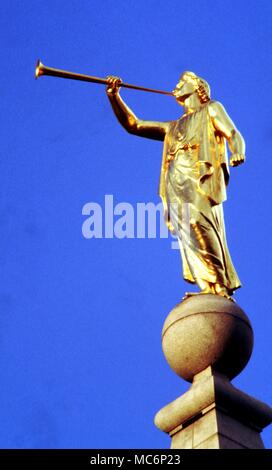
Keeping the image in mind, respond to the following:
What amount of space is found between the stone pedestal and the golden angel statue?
2.26ft

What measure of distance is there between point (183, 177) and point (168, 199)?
16.6 inches

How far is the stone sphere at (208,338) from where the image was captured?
12.2 metres

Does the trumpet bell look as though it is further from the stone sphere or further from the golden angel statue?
the stone sphere

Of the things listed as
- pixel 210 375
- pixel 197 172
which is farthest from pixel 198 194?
pixel 210 375

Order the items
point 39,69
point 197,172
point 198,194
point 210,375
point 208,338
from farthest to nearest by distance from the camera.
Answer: point 39,69
point 197,172
point 198,194
point 208,338
point 210,375

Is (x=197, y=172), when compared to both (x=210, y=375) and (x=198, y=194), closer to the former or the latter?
(x=198, y=194)

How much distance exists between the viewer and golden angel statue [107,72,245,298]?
44.0 feet

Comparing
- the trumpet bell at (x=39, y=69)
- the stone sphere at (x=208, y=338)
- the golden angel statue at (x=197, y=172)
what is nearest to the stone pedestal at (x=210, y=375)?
the stone sphere at (x=208, y=338)

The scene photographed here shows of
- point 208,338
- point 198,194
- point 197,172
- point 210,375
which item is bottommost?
point 210,375

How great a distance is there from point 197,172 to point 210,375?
11.3ft

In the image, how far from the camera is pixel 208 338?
1223 centimetres

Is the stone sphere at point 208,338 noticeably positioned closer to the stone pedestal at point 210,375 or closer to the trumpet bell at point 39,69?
the stone pedestal at point 210,375

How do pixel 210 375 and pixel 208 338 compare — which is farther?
pixel 208 338

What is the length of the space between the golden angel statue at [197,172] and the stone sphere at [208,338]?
0.62 metres
